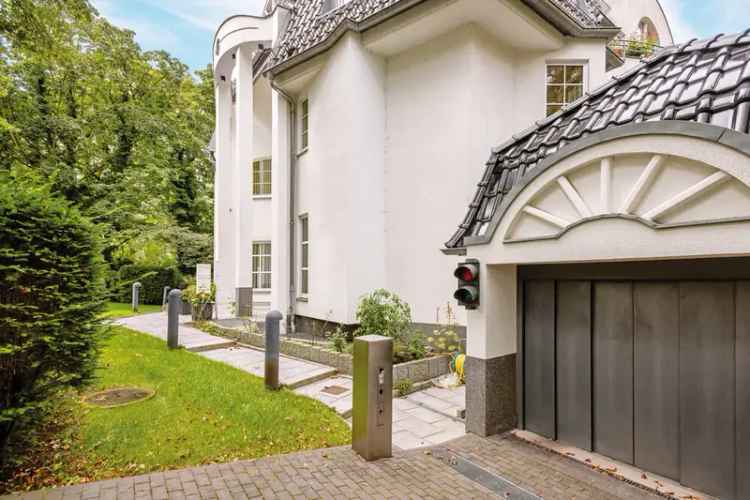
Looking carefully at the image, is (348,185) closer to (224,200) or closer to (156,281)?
(224,200)

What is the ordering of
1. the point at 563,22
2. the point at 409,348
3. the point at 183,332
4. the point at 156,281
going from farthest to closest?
the point at 156,281
the point at 183,332
the point at 563,22
the point at 409,348

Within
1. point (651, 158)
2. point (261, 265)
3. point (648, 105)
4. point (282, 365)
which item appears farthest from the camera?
point (261, 265)

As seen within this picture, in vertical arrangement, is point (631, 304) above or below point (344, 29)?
below

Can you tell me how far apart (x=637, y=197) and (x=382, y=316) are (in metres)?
5.68

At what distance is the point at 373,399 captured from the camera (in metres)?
5.04

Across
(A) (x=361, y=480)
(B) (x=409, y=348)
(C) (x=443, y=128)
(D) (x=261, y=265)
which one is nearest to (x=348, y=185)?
(C) (x=443, y=128)

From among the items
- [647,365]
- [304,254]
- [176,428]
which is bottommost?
[176,428]

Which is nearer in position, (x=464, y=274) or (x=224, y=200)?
(x=464, y=274)

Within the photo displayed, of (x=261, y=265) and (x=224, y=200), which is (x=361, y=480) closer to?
(x=261, y=265)

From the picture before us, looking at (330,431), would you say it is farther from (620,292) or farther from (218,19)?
(218,19)

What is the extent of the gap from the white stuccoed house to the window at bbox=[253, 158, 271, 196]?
4.53 metres

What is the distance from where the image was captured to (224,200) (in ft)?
58.3

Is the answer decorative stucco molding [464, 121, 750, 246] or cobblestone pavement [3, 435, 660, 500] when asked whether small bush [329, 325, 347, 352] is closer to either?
cobblestone pavement [3, 435, 660, 500]

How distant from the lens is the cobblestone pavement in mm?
4090
